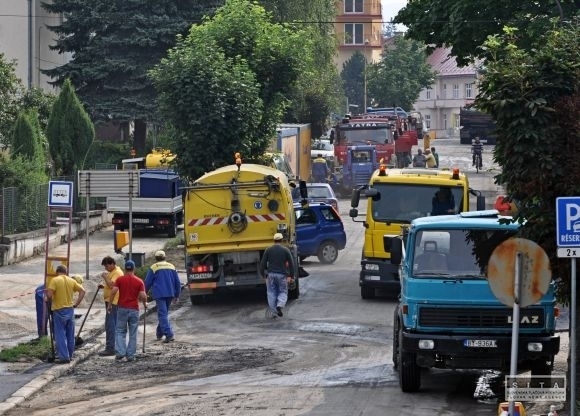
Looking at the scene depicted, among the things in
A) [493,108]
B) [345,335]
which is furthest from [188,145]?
[493,108]

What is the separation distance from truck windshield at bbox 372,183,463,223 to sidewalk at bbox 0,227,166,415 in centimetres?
607

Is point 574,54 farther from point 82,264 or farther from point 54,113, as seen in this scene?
point 54,113

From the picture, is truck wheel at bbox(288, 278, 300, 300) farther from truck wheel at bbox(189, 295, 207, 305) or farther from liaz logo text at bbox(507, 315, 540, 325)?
liaz logo text at bbox(507, 315, 540, 325)

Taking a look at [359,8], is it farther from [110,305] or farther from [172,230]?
[110,305]

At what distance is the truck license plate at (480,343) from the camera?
52.2 ft

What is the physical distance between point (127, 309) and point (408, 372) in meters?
5.61

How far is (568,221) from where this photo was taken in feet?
42.0

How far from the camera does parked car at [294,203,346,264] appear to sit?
32.8 metres

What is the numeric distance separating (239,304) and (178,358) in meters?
6.96

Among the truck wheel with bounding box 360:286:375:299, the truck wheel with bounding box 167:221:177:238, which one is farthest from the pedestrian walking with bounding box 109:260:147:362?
the truck wheel with bounding box 167:221:177:238

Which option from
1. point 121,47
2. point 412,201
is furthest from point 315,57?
point 412,201

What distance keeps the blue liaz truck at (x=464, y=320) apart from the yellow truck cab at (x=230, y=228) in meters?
9.96

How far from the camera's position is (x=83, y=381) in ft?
61.0

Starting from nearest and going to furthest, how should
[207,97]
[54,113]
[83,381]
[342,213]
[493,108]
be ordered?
[493,108] < [83,381] < [207,97] < [54,113] < [342,213]
